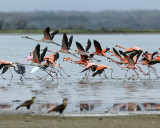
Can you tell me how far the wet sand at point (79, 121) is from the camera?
9512 mm

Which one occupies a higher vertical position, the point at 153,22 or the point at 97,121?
the point at 153,22

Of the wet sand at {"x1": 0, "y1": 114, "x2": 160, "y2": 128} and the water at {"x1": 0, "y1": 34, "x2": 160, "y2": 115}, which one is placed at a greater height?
the water at {"x1": 0, "y1": 34, "x2": 160, "y2": 115}

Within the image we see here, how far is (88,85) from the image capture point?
1658 centimetres

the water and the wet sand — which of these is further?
the water

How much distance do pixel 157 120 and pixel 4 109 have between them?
11.4 ft

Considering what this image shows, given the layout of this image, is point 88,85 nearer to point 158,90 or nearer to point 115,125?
point 158,90

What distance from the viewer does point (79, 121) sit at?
9.95 metres

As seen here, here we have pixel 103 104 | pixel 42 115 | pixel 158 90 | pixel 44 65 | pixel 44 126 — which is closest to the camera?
pixel 44 126

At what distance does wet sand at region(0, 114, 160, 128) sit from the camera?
951 centimetres

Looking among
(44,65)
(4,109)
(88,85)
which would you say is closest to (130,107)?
(4,109)

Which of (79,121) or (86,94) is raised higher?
(86,94)

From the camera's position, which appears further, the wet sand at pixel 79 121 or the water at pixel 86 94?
the water at pixel 86 94

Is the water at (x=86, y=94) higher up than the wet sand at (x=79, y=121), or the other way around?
the water at (x=86, y=94)

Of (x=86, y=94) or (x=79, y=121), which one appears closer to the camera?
(x=79, y=121)
